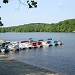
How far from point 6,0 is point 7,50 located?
4779 cm

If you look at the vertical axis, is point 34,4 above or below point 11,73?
above

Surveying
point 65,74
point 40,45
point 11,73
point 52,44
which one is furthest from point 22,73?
point 52,44

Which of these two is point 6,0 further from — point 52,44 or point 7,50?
point 52,44

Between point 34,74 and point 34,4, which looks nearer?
point 34,4

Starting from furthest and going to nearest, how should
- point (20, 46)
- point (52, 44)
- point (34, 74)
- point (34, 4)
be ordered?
point (52, 44) → point (20, 46) → point (34, 74) → point (34, 4)

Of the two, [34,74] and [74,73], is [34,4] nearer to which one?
[34,74]

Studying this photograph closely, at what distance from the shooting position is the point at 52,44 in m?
83.5

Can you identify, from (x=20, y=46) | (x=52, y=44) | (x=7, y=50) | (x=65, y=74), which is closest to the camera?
(x=65, y=74)

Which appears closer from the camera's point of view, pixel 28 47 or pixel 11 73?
pixel 11 73

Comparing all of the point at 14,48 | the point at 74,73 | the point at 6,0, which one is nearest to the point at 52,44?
the point at 14,48

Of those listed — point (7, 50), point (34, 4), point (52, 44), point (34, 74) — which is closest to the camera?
point (34, 4)

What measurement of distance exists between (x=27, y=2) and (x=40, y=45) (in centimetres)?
6357

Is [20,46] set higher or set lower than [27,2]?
lower

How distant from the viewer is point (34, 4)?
1321cm
